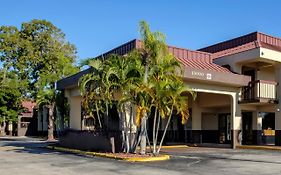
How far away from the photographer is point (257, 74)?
27.9 m

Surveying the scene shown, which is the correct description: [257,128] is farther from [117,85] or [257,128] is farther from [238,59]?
[117,85]

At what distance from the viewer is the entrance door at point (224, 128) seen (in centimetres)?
2931

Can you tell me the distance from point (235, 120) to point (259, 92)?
232cm

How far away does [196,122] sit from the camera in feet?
96.2

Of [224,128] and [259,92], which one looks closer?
[259,92]

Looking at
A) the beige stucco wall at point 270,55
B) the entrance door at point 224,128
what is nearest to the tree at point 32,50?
the entrance door at point 224,128

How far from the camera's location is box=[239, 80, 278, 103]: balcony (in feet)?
83.8

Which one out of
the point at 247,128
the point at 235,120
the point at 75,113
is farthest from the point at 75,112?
the point at 247,128

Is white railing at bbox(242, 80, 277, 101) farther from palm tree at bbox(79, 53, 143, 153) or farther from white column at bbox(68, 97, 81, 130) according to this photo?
white column at bbox(68, 97, 81, 130)

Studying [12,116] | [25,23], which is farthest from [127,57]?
[25,23]

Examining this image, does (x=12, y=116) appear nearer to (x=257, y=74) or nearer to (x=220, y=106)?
(x=220, y=106)

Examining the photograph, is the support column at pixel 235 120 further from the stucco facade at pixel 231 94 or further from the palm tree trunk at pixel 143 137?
the palm tree trunk at pixel 143 137

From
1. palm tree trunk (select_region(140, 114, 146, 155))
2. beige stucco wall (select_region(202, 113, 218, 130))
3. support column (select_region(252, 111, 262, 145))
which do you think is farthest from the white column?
support column (select_region(252, 111, 262, 145))

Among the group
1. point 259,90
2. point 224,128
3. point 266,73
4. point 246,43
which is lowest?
point 224,128
